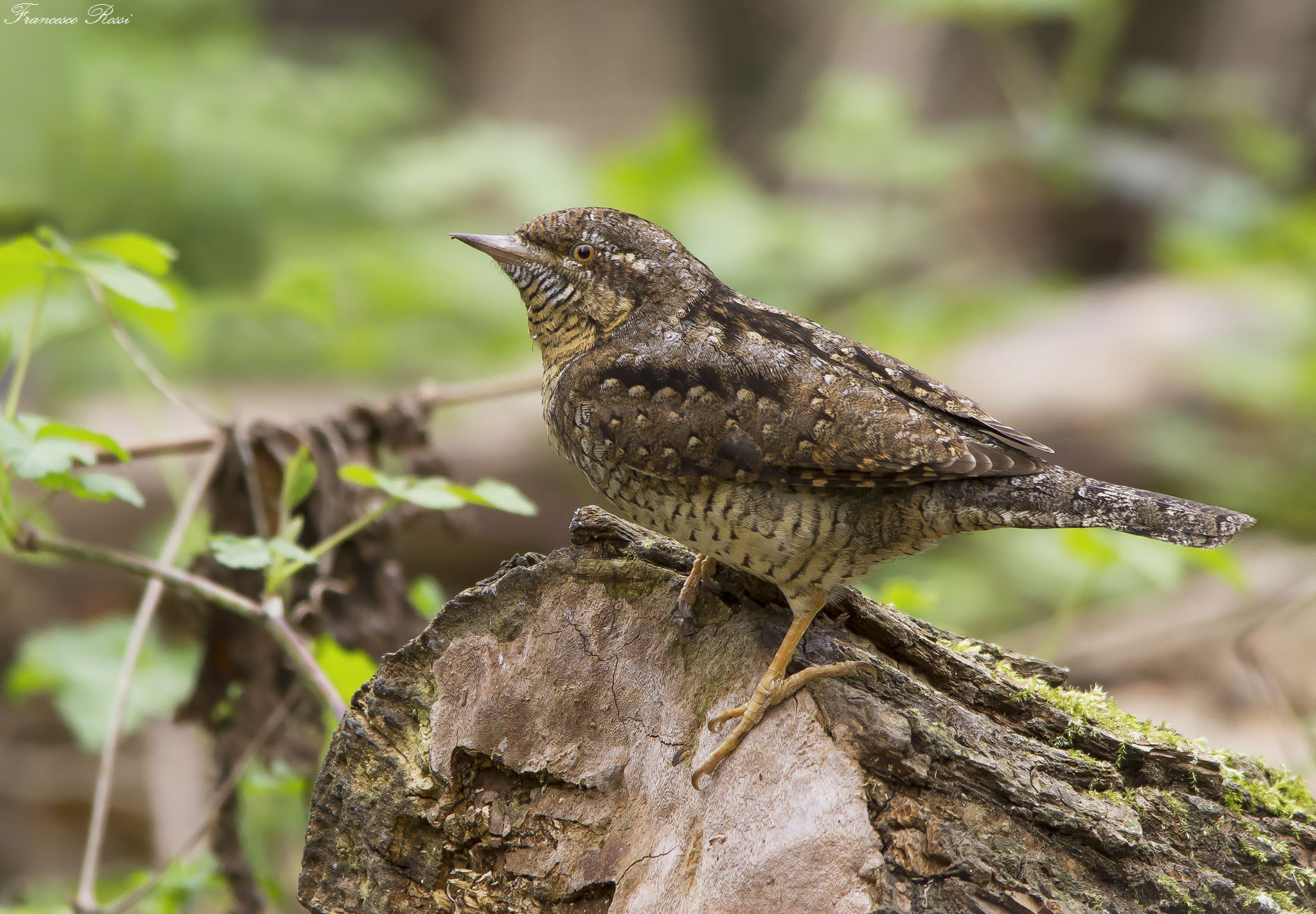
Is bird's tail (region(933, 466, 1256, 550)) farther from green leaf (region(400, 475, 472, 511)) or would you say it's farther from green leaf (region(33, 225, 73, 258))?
green leaf (region(33, 225, 73, 258))

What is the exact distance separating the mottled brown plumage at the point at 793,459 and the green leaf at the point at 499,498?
0.57 ft

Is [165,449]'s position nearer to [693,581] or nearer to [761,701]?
[693,581]

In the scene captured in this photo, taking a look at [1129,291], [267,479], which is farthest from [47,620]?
[1129,291]

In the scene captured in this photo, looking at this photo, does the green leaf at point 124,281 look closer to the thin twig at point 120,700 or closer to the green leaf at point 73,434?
the green leaf at point 73,434

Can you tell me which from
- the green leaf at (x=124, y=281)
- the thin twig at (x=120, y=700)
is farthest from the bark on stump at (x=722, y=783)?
the green leaf at (x=124, y=281)

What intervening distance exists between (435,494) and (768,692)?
0.91 metres

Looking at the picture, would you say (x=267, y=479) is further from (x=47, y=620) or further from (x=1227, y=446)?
(x=1227, y=446)

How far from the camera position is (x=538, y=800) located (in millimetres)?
2307

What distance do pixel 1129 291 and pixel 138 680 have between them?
8.24 meters

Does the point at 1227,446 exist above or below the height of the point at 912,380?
above

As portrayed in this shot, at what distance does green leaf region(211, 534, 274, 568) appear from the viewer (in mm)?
2439

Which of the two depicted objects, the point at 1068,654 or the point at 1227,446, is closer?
the point at 1068,654

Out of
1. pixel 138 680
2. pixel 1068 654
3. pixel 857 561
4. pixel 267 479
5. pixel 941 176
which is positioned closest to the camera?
pixel 857 561

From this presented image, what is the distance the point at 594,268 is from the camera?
288 cm
